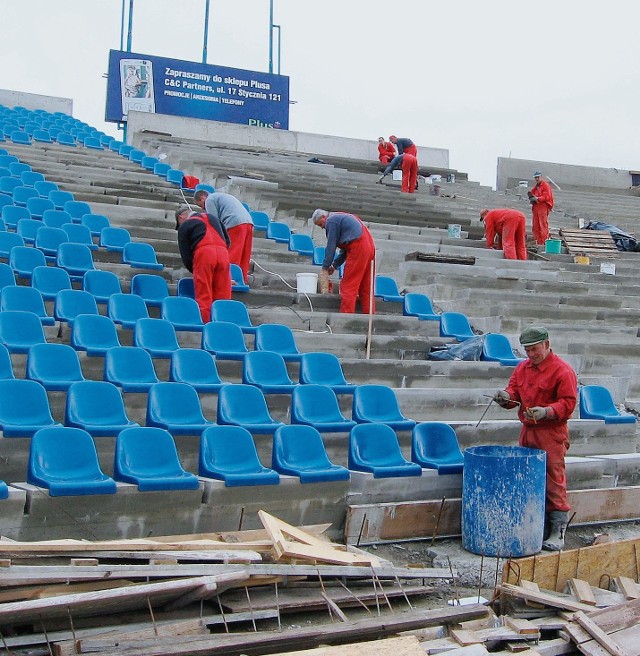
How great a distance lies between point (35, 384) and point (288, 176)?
1259cm

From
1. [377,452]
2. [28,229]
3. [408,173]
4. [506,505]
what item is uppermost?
[408,173]

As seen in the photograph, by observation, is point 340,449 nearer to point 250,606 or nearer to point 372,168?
point 250,606

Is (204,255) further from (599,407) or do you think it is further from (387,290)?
(599,407)

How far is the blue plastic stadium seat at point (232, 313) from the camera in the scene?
9.02m

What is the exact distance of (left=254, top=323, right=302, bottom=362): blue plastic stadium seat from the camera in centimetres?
865

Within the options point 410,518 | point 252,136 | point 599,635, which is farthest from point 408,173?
point 599,635

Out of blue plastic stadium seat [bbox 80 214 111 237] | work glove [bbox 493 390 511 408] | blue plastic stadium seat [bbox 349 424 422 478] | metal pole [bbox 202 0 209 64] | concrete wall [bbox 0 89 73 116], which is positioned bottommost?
blue plastic stadium seat [bbox 349 424 422 478]

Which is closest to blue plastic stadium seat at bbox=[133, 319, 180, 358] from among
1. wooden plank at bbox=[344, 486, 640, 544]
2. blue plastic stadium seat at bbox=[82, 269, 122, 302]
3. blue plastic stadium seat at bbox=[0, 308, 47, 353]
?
blue plastic stadium seat at bbox=[0, 308, 47, 353]

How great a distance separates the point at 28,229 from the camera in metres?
10.6

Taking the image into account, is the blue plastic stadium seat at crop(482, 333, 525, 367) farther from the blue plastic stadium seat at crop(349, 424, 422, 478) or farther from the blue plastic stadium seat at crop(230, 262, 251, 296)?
the blue plastic stadium seat at crop(349, 424, 422, 478)

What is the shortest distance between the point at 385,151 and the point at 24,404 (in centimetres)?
1836

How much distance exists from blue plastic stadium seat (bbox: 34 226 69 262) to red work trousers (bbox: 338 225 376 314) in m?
3.06

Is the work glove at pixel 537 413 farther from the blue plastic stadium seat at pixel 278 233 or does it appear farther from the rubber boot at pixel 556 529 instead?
the blue plastic stadium seat at pixel 278 233

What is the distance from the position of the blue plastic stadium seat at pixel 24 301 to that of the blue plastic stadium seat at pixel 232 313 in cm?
160
